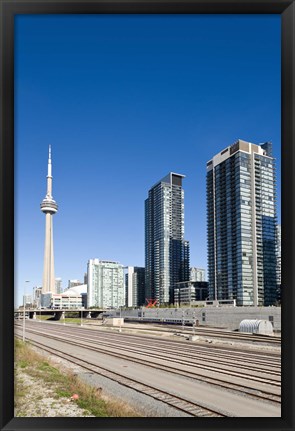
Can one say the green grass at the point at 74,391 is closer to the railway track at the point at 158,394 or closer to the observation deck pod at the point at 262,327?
the railway track at the point at 158,394

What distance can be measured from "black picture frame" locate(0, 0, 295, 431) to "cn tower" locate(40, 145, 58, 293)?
70.7 metres

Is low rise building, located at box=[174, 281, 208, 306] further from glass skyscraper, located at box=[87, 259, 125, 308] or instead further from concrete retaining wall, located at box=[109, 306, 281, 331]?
concrete retaining wall, located at box=[109, 306, 281, 331]

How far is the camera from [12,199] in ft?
7.86

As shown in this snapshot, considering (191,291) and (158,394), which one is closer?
(158,394)

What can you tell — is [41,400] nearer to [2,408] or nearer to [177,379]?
[177,379]

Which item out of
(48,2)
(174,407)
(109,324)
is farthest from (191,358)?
(109,324)

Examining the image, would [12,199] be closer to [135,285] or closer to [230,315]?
[230,315]

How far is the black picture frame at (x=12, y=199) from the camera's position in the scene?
2312 millimetres

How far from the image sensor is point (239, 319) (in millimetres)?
22891

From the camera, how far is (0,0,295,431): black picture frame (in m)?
2.31

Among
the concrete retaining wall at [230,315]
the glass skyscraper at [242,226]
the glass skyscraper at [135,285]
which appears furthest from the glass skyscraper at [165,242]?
the concrete retaining wall at [230,315]

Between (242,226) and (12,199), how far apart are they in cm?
3691

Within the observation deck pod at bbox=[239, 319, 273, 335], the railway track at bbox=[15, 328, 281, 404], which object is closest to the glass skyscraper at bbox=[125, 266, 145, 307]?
the observation deck pod at bbox=[239, 319, 273, 335]

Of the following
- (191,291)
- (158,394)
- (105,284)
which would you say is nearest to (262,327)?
(158,394)
